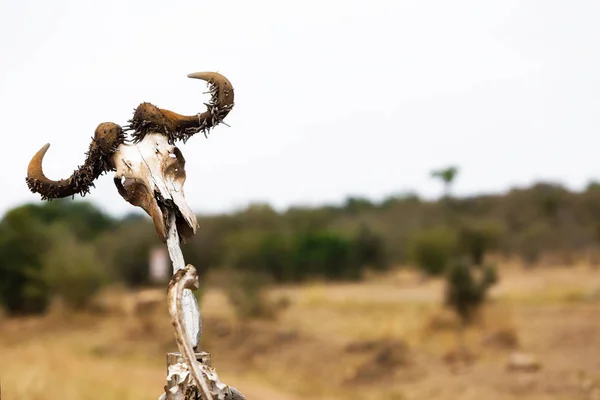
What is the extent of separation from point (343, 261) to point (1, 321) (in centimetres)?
1259

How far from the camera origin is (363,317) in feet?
63.1

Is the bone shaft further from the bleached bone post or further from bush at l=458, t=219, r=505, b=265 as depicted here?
bush at l=458, t=219, r=505, b=265

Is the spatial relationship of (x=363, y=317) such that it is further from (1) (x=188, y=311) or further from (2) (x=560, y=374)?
(1) (x=188, y=311)

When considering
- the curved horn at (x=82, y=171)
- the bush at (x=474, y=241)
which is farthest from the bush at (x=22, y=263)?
the curved horn at (x=82, y=171)

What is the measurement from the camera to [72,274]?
834 inches

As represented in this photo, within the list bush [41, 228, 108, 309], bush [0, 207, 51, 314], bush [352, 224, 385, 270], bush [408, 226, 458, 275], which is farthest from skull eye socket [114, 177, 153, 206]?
bush [352, 224, 385, 270]

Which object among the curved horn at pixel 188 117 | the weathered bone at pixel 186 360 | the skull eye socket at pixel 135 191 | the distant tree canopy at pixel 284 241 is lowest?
the weathered bone at pixel 186 360

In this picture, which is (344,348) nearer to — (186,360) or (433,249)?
(433,249)

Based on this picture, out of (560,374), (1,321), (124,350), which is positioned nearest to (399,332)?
(560,374)

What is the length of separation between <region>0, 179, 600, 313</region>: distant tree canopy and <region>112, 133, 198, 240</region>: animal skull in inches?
736

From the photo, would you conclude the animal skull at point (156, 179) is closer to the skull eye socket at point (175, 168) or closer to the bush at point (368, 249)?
the skull eye socket at point (175, 168)

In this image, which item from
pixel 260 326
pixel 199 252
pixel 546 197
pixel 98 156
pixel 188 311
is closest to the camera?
pixel 188 311

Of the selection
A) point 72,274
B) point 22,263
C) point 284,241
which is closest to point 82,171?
point 72,274

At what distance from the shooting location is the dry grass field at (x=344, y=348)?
37.9 feet
